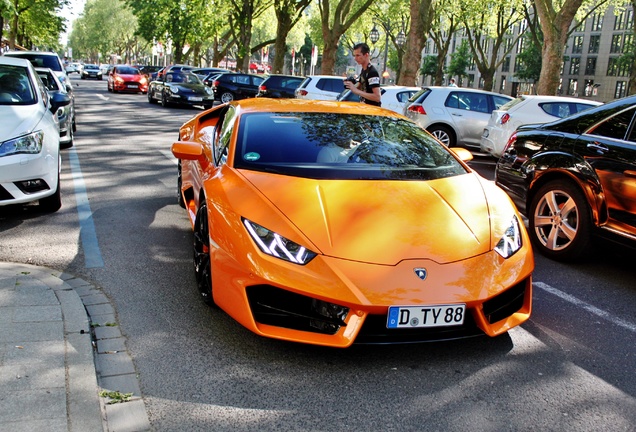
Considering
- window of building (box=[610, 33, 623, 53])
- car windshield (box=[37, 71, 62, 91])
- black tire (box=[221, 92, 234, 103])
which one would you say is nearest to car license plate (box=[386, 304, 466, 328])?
car windshield (box=[37, 71, 62, 91])

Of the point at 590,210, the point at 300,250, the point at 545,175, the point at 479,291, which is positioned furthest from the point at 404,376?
the point at 545,175

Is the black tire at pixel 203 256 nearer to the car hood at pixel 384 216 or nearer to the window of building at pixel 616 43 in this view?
the car hood at pixel 384 216

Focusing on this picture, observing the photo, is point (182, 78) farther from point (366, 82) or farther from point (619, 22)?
point (619, 22)

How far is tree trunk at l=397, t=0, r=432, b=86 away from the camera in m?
25.8

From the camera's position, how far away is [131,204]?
7.75 metres

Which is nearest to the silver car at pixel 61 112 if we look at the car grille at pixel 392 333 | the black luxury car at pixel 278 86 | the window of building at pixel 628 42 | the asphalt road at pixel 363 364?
the asphalt road at pixel 363 364

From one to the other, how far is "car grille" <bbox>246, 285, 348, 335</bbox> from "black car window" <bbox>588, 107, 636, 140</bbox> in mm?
3386

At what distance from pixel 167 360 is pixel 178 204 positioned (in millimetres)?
4334

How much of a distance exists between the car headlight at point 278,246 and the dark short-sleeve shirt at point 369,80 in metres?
5.31

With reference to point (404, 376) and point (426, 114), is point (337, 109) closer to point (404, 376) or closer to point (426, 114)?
point (404, 376)

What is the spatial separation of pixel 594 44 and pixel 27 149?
72.5m

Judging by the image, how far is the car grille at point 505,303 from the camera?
148 inches

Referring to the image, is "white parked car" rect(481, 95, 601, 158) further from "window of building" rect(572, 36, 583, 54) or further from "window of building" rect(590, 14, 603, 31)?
"window of building" rect(572, 36, 583, 54)

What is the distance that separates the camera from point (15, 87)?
301 inches
